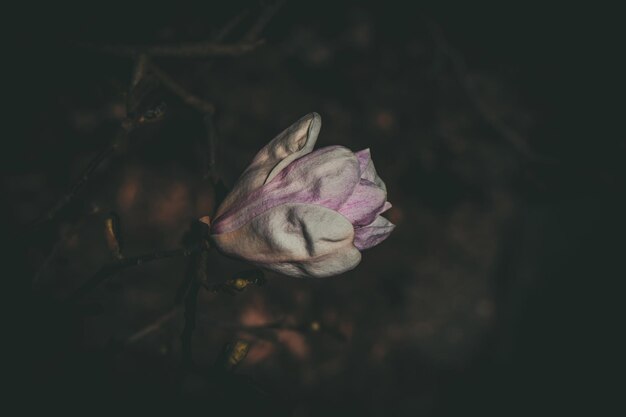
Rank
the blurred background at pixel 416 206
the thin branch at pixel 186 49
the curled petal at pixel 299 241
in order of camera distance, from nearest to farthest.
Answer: the curled petal at pixel 299 241
the thin branch at pixel 186 49
the blurred background at pixel 416 206

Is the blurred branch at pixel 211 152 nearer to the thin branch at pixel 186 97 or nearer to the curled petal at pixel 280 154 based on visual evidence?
the thin branch at pixel 186 97

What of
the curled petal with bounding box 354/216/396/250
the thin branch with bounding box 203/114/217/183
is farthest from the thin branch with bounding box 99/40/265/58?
the curled petal with bounding box 354/216/396/250

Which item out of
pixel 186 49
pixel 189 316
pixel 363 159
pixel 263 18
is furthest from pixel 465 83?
pixel 189 316

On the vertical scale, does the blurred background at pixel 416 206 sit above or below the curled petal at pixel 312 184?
below

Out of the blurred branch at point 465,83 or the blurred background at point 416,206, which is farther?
the blurred background at point 416,206

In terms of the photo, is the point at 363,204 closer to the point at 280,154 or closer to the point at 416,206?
the point at 280,154

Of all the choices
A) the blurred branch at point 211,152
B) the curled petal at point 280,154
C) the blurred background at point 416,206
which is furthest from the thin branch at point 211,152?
the blurred background at point 416,206
